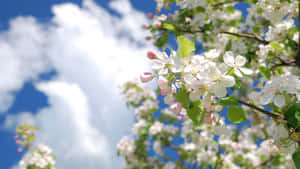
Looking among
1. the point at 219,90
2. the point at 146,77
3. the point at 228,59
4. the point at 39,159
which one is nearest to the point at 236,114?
the point at 219,90

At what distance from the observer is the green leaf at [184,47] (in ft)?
2.54

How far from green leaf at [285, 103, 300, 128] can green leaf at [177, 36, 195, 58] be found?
17.2 inches

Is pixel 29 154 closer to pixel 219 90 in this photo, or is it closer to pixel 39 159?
pixel 39 159

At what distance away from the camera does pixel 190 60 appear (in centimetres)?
82

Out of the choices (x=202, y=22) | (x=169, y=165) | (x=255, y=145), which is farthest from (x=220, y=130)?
(x=255, y=145)

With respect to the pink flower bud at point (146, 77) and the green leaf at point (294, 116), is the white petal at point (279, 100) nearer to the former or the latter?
the green leaf at point (294, 116)

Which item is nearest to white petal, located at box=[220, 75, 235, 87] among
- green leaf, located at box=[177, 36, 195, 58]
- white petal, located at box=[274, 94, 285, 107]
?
green leaf, located at box=[177, 36, 195, 58]

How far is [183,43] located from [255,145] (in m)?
4.65

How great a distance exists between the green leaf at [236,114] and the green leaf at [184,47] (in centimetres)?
25

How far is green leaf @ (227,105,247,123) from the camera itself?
30.7 inches

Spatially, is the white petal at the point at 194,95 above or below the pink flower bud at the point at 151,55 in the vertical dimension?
below

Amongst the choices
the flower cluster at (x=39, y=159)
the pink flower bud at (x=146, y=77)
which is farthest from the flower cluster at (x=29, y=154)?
the pink flower bud at (x=146, y=77)

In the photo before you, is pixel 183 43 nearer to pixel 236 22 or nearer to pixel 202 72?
pixel 202 72

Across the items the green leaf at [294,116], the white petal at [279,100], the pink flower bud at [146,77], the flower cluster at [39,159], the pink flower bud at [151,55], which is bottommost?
the green leaf at [294,116]
